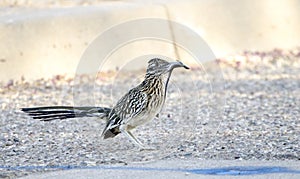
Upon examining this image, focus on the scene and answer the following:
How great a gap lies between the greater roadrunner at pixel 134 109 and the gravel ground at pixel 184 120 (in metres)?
0.30

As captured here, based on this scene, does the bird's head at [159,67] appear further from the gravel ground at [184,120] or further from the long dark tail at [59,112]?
the gravel ground at [184,120]

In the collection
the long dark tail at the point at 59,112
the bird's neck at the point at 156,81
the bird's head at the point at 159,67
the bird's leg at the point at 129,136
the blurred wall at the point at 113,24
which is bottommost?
the bird's leg at the point at 129,136

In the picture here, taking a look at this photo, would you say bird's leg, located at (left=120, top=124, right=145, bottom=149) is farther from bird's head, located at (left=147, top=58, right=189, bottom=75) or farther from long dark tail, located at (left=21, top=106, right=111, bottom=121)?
bird's head, located at (left=147, top=58, right=189, bottom=75)

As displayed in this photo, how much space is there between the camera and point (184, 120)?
918cm

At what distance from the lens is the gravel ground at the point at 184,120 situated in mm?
7453

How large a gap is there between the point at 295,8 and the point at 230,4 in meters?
1.27

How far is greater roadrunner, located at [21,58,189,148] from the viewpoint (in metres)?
7.14

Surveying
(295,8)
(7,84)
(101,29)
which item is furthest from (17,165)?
(295,8)

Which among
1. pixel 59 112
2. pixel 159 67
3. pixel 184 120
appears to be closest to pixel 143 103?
pixel 159 67

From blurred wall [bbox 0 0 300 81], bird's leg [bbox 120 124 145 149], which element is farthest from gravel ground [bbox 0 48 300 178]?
blurred wall [bbox 0 0 300 81]

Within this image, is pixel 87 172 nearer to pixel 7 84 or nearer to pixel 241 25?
pixel 7 84

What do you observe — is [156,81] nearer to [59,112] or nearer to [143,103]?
[143,103]

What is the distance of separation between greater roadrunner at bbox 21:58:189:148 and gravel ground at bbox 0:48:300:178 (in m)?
0.30

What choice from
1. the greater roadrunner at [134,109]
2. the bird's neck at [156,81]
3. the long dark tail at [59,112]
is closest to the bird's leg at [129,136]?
the greater roadrunner at [134,109]
